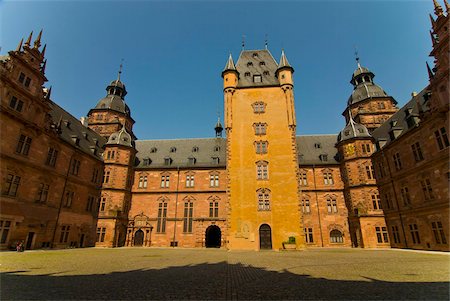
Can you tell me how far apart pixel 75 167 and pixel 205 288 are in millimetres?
27362

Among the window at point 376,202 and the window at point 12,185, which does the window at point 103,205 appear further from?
the window at point 376,202

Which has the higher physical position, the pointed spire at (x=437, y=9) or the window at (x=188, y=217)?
the pointed spire at (x=437, y=9)

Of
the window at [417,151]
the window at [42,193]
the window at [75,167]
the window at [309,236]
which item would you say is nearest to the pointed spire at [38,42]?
the window at [75,167]

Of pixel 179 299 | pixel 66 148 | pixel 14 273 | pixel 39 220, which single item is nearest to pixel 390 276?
pixel 179 299

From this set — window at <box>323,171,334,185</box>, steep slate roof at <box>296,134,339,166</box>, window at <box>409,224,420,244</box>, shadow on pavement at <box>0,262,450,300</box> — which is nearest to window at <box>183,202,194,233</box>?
steep slate roof at <box>296,134,339,166</box>

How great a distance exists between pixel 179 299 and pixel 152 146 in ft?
122

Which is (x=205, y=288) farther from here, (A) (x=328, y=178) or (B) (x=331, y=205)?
(A) (x=328, y=178)

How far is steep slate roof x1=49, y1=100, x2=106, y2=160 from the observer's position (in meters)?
28.9

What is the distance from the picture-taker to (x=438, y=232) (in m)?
21.1

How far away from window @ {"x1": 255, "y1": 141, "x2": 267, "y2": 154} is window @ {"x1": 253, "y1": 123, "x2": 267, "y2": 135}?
1.34m

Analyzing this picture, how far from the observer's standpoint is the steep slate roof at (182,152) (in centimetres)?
3688

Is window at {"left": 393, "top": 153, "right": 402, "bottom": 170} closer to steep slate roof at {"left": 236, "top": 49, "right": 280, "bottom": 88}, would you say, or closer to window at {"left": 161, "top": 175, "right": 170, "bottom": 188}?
steep slate roof at {"left": 236, "top": 49, "right": 280, "bottom": 88}

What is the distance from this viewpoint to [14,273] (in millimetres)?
9219

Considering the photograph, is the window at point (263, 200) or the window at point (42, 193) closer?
the window at point (42, 193)
